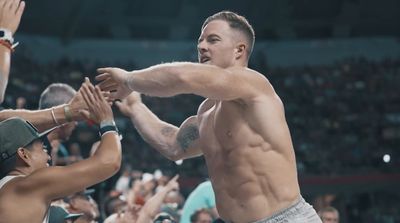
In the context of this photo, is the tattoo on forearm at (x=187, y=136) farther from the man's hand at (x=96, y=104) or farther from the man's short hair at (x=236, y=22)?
the man's hand at (x=96, y=104)

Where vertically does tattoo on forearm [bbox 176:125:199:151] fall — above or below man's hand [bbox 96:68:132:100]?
below

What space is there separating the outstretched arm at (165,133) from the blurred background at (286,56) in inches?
489

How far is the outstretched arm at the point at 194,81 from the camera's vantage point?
336 cm

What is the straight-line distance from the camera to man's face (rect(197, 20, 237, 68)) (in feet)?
12.1

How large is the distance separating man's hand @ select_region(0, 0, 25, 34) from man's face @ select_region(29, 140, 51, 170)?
0.59m

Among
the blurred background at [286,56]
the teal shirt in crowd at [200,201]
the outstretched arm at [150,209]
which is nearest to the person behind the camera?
the outstretched arm at [150,209]

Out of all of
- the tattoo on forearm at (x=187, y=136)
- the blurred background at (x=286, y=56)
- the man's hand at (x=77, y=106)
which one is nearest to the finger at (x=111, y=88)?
the man's hand at (x=77, y=106)

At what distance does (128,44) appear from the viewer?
22922mm


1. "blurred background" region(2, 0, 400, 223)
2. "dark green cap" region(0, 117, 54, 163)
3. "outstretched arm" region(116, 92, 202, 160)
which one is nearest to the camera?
"dark green cap" region(0, 117, 54, 163)

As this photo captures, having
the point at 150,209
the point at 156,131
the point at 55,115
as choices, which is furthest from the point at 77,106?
the point at 150,209

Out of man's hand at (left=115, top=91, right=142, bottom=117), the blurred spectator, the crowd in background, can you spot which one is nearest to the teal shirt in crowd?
the blurred spectator

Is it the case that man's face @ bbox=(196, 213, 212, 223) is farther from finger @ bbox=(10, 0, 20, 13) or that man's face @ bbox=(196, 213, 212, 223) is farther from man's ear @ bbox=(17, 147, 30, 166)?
finger @ bbox=(10, 0, 20, 13)

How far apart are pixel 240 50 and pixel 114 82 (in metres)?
0.69

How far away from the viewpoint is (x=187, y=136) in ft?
13.8
